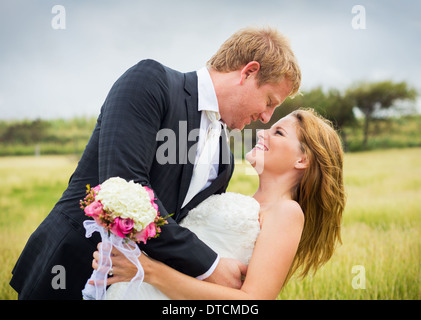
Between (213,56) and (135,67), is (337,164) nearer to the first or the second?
(213,56)

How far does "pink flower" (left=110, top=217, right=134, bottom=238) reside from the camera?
2495mm

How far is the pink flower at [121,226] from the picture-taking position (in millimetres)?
2495

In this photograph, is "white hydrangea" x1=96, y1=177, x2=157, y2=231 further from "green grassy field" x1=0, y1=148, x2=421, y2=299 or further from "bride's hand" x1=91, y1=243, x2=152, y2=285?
"green grassy field" x1=0, y1=148, x2=421, y2=299

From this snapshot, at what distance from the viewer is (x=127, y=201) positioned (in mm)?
2455

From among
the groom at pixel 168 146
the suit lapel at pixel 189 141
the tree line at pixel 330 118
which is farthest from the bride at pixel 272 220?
the tree line at pixel 330 118

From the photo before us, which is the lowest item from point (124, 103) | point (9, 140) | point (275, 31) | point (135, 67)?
point (9, 140)

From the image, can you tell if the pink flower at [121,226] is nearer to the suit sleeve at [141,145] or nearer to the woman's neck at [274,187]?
the suit sleeve at [141,145]

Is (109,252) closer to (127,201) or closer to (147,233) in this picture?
(147,233)

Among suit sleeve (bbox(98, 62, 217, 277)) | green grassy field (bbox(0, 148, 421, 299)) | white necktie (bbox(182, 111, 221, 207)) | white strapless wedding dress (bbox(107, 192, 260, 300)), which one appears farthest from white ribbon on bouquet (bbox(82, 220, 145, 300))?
green grassy field (bbox(0, 148, 421, 299))

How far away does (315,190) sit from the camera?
148 inches

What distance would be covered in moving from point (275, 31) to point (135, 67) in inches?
53.8

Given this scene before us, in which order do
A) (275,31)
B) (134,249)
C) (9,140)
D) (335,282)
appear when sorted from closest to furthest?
1. (134,249)
2. (275,31)
3. (335,282)
4. (9,140)
